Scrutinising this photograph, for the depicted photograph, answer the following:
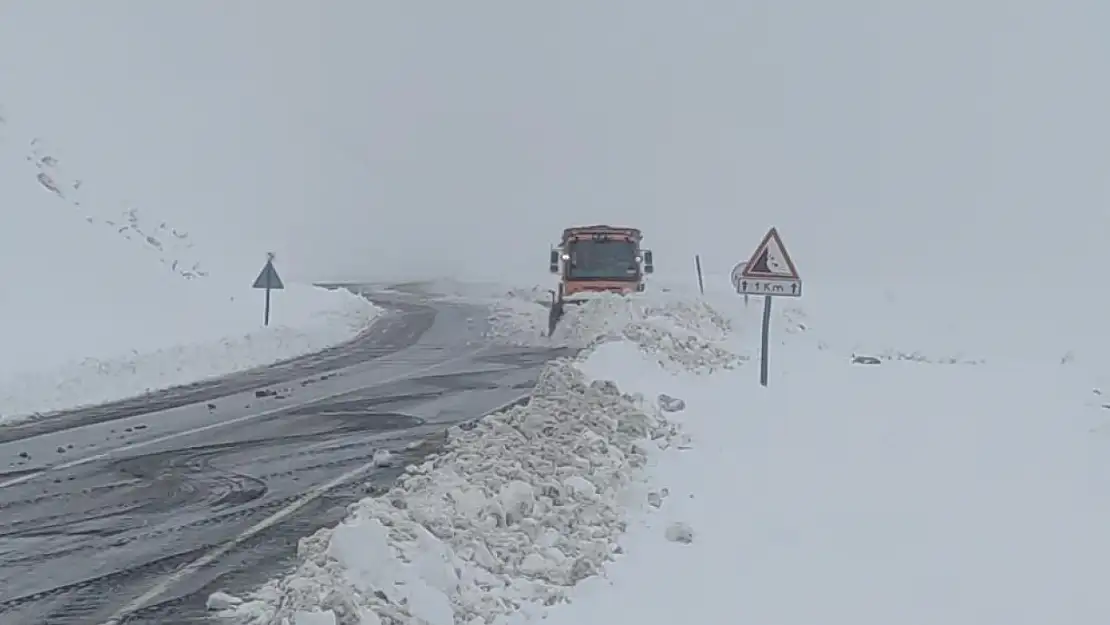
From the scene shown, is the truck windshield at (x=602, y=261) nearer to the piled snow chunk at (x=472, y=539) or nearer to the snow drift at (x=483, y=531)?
the snow drift at (x=483, y=531)

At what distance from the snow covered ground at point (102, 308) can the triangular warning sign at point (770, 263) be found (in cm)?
864

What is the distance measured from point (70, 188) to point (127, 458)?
21528 millimetres

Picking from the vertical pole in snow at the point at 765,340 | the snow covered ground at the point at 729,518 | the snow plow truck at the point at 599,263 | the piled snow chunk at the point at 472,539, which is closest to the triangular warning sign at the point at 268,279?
the snow plow truck at the point at 599,263

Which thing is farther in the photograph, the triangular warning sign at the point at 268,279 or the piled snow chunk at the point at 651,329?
the triangular warning sign at the point at 268,279

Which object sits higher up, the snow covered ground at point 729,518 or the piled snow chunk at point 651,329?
the piled snow chunk at point 651,329

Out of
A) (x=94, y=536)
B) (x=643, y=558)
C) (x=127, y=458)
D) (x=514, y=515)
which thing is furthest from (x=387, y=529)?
(x=127, y=458)

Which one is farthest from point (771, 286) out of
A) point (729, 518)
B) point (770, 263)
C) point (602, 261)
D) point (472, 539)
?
point (602, 261)

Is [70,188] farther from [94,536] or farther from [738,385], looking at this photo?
[94,536]

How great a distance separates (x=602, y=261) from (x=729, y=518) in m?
18.6

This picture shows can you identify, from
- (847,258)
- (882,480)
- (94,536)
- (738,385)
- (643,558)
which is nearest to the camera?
(643,558)

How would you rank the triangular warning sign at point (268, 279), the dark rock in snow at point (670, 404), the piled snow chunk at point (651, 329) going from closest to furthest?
the dark rock in snow at point (670, 404) < the piled snow chunk at point (651, 329) < the triangular warning sign at point (268, 279)

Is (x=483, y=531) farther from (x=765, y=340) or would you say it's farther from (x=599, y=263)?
(x=599, y=263)

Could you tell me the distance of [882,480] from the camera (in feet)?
30.3

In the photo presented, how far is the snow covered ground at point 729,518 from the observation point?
20.1 ft
